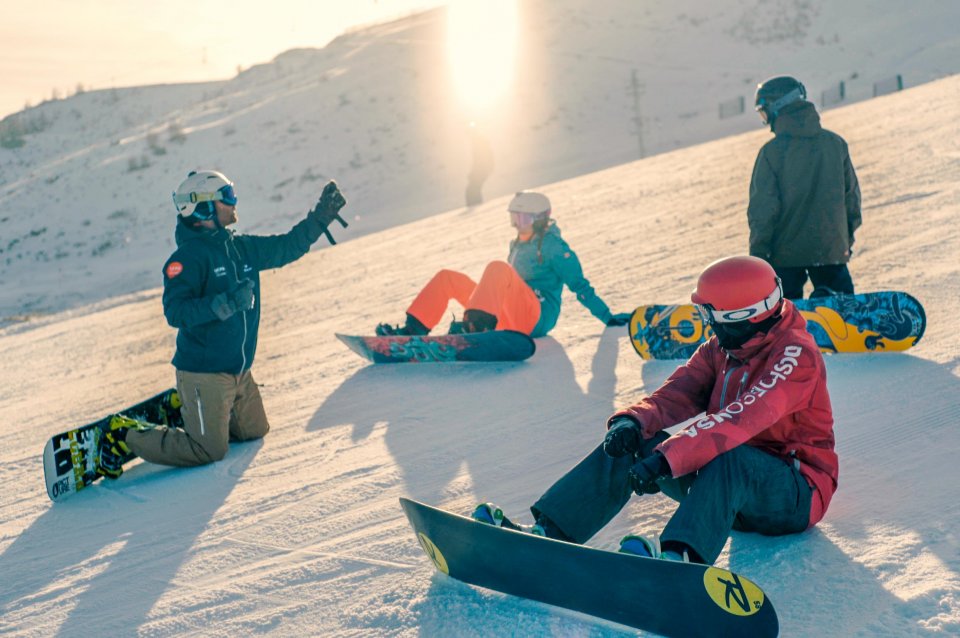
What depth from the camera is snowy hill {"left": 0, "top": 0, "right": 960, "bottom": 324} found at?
87.0ft

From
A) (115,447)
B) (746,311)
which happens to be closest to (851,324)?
(746,311)

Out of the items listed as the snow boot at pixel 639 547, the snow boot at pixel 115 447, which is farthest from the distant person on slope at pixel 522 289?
the snow boot at pixel 639 547

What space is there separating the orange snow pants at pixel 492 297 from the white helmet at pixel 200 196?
77.4 inches

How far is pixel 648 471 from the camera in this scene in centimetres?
325

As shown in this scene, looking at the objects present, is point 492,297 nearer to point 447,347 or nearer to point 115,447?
point 447,347

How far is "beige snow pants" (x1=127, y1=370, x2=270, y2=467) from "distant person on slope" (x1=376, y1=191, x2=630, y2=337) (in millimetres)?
1933

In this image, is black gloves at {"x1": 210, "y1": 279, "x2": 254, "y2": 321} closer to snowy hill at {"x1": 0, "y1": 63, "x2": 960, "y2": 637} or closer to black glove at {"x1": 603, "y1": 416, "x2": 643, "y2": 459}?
snowy hill at {"x1": 0, "y1": 63, "x2": 960, "y2": 637}

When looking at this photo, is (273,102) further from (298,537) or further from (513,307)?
(298,537)

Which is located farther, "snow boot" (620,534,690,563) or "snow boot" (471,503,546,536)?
"snow boot" (471,503,546,536)

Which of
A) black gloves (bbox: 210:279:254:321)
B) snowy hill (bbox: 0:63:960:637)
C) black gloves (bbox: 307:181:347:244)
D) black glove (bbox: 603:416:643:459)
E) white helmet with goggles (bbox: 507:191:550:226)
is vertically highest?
black gloves (bbox: 307:181:347:244)

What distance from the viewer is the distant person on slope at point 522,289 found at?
6906 mm

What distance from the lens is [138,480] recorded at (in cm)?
564

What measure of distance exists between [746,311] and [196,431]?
3491 mm

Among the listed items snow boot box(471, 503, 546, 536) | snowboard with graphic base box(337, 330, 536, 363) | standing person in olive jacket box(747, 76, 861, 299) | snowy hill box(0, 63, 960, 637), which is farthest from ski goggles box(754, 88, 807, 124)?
snow boot box(471, 503, 546, 536)
